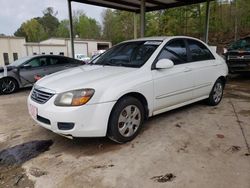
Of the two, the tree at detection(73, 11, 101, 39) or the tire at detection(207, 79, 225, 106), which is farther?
the tree at detection(73, 11, 101, 39)

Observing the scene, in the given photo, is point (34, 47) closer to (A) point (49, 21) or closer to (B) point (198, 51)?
(B) point (198, 51)

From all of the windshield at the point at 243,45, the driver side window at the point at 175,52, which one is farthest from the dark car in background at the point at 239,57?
the driver side window at the point at 175,52

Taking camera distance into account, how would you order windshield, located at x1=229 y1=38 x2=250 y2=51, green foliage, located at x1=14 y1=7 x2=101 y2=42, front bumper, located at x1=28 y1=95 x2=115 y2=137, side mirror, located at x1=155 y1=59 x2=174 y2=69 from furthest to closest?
green foliage, located at x1=14 y1=7 x2=101 y2=42 → windshield, located at x1=229 y1=38 x2=250 y2=51 → side mirror, located at x1=155 y1=59 x2=174 y2=69 → front bumper, located at x1=28 y1=95 x2=115 y2=137

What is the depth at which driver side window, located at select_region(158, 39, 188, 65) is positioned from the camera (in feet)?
13.9

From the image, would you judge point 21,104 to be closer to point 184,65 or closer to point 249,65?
point 184,65

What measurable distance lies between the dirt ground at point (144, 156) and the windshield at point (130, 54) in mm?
1126

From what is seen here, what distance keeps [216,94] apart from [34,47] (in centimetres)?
3546

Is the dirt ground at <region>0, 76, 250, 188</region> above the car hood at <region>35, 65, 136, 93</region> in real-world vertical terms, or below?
below

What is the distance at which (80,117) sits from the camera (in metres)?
3.17

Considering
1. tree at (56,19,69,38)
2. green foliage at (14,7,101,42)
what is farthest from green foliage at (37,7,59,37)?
tree at (56,19,69,38)

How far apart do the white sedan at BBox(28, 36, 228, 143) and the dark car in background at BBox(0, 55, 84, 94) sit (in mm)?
4282

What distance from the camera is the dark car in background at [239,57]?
9055mm

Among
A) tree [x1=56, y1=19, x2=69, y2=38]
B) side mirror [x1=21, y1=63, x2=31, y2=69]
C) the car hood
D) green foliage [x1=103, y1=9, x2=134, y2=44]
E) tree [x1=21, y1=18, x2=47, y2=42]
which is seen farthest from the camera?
tree [x1=56, y1=19, x2=69, y2=38]

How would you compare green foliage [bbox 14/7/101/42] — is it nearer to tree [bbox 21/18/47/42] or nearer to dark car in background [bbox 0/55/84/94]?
tree [bbox 21/18/47/42]
